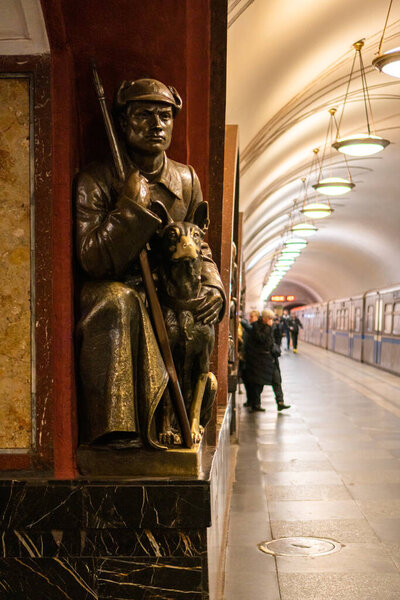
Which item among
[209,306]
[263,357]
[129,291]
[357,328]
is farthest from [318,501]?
[357,328]

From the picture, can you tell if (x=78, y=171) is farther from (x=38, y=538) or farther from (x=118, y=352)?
(x=38, y=538)

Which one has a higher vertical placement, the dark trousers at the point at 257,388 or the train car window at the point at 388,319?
the train car window at the point at 388,319

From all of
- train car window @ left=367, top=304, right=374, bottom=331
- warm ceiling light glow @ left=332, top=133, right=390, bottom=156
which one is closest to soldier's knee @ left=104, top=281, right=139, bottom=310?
warm ceiling light glow @ left=332, top=133, right=390, bottom=156

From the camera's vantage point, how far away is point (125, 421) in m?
2.58

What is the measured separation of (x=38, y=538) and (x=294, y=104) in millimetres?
11572

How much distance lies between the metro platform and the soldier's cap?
9.05 ft

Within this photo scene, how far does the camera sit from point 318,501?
6109 mm

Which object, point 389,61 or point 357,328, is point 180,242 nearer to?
point 389,61

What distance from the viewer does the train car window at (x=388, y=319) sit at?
2148cm

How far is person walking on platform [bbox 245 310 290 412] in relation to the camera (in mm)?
11852

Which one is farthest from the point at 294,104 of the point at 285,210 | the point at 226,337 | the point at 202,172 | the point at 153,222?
the point at 285,210

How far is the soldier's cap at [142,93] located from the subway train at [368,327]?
18.5 metres

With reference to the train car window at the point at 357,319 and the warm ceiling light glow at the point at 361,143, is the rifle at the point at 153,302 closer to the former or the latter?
the warm ceiling light glow at the point at 361,143

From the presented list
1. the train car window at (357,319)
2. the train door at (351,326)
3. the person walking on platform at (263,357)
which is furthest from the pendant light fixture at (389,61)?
the train door at (351,326)
